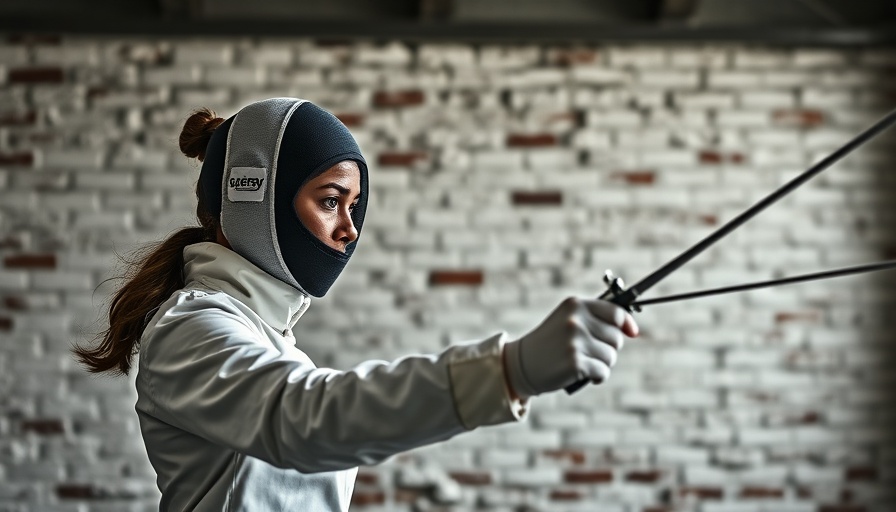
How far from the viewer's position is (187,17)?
3816 millimetres

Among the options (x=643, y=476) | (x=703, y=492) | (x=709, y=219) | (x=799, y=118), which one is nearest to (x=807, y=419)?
(x=703, y=492)

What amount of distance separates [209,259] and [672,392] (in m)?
2.75

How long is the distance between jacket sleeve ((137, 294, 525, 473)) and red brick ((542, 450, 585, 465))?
274 cm

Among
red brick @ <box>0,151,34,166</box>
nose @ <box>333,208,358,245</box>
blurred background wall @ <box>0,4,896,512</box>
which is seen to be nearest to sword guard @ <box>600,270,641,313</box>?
nose @ <box>333,208,358,245</box>

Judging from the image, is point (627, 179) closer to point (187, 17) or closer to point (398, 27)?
point (398, 27)

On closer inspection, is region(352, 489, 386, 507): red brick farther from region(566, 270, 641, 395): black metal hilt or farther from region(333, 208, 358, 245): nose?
region(566, 270, 641, 395): black metal hilt

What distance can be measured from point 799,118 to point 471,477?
80.5 inches

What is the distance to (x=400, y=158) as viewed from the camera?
387cm

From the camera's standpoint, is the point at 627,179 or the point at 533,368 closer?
the point at 533,368

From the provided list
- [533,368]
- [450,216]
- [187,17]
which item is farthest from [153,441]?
[187,17]

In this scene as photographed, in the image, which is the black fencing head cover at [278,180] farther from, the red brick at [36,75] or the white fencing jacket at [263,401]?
the red brick at [36,75]

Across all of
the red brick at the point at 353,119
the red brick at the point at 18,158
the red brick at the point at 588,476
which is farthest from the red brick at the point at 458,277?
the red brick at the point at 18,158

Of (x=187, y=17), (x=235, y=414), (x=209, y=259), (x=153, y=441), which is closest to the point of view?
(x=235, y=414)

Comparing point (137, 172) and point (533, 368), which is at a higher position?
point (533, 368)
